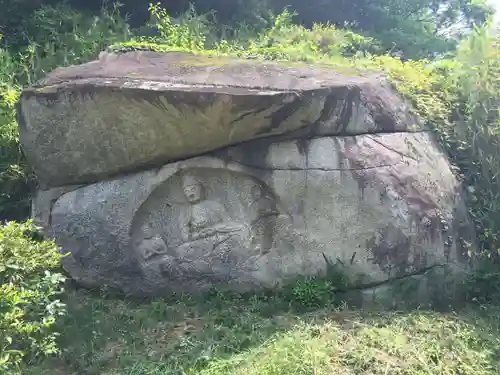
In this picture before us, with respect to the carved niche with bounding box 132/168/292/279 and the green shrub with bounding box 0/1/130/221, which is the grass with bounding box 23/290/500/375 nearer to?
the carved niche with bounding box 132/168/292/279

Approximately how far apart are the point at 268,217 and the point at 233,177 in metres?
0.57

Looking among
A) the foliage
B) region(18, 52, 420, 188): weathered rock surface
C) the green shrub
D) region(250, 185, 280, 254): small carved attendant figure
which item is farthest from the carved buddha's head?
the green shrub

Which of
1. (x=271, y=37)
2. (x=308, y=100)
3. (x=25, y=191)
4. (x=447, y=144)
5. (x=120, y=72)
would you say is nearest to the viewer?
(x=308, y=100)

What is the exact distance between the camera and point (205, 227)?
20.1 ft

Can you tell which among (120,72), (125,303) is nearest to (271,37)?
(120,72)

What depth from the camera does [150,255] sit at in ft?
20.4

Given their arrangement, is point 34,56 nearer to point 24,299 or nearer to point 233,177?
point 233,177

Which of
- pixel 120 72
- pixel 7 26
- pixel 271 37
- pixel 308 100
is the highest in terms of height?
pixel 7 26

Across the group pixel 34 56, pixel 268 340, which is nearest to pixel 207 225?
pixel 268 340

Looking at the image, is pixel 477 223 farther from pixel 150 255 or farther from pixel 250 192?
pixel 150 255

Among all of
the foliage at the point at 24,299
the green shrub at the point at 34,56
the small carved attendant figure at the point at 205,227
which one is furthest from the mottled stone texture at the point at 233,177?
the foliage at the point at 24,299

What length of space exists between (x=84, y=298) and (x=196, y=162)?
1.87 metres

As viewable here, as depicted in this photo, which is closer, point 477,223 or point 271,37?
point 477,223

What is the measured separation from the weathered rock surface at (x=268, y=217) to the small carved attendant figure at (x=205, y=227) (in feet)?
0.04
